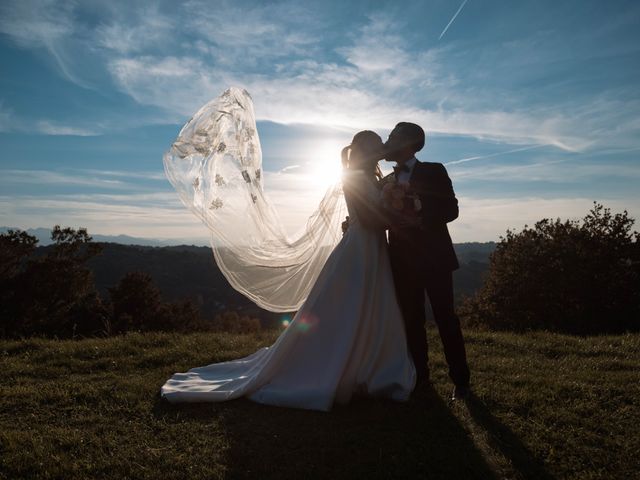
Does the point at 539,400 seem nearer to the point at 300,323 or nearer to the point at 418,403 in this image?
the point at 418,403

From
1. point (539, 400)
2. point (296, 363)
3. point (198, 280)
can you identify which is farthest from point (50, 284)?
point (198, 280)

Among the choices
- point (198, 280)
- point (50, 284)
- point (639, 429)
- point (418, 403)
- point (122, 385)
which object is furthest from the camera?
point (198, 280)

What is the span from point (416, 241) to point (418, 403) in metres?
1.79

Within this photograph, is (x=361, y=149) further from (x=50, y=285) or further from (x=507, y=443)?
(x=50, y=285)

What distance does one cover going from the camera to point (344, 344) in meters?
5.17

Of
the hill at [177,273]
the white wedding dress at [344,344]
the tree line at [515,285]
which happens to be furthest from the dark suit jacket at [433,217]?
the hill at [177,273]

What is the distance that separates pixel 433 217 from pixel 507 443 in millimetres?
2353

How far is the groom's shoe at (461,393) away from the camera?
5176mm

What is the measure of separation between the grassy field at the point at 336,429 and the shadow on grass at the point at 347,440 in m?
0.01

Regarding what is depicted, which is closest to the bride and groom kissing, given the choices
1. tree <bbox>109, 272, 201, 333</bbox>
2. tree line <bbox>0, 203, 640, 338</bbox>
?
tree line <bbox>0, 203, 640, 338</bbox>

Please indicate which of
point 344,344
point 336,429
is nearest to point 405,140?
point 344,344

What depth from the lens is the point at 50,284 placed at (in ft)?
87.6

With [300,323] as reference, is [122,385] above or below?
below

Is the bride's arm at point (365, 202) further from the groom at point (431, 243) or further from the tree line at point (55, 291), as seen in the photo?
the tree line at point (55, 291)
